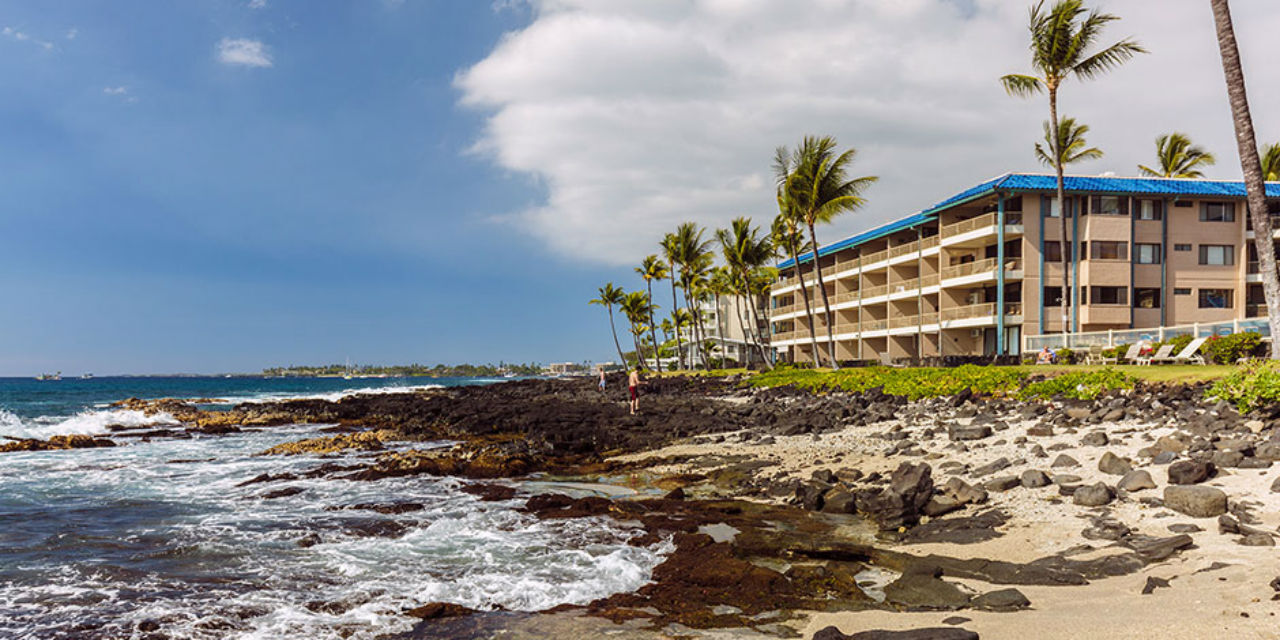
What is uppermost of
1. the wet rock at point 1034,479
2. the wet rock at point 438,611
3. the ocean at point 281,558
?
the wet rock at point 1034,479

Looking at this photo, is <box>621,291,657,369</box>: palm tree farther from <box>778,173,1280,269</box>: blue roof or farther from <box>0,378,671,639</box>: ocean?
<box>0,378,671,639</box>: ocean

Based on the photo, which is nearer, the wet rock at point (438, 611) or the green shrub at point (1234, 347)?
the wet rock at point (438, 611)

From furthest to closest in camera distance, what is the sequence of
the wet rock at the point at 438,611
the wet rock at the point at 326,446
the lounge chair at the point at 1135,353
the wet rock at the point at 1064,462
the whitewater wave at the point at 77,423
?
the whitewater wave at the point at 77,423 < the lounge chair at the point at 1135,353 < the wet rock at the point at 326,446 < the wet rock at the point at 1064,462 < the wet rock at the point at 438,611

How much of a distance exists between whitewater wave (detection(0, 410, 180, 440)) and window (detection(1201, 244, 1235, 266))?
56.5 m

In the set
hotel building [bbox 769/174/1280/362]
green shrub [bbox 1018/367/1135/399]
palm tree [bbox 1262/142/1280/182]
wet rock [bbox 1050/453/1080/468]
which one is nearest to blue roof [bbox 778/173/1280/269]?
hotel building [bbox 769/174/1280/362]

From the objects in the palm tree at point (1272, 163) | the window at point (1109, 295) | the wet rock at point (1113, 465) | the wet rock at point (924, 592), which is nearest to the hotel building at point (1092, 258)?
the window at point (1109, 295)

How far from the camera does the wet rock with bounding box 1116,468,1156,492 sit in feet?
27.4

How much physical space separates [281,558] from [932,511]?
8322 millimetres

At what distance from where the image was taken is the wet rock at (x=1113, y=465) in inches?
360

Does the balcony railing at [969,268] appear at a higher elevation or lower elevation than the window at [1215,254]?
lower

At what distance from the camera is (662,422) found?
78.9 ft

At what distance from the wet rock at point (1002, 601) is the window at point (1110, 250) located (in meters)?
40.6

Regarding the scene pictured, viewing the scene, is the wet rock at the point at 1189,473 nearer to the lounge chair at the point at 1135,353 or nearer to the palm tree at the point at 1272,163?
the lounge chair at the point at 1135,353

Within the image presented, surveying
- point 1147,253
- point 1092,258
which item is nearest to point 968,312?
point 1092,258
